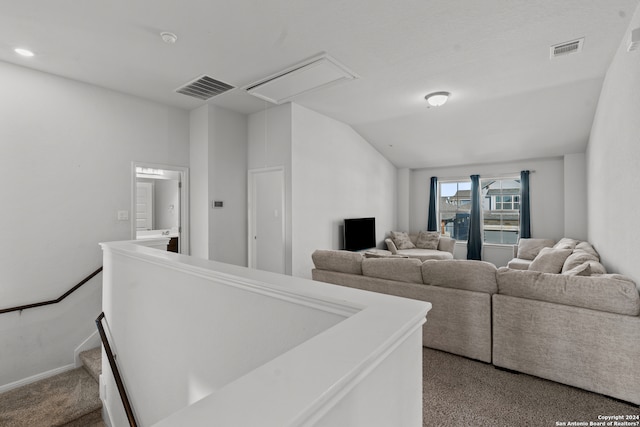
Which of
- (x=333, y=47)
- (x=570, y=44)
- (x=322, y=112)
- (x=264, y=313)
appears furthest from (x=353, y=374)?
(x=322, y=112)

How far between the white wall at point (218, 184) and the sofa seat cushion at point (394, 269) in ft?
8.08

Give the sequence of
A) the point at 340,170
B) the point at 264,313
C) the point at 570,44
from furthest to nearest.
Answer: the point at 340,170, the point at 570,44, the point at 264,313

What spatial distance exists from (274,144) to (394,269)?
109 inches

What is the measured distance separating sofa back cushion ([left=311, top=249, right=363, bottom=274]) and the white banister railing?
5.87ft

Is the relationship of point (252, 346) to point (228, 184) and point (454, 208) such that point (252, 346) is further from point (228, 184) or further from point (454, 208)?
point (454, 208)

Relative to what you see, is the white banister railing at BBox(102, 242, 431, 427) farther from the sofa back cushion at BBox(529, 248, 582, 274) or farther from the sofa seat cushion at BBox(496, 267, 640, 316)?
the sofa back cushion at BBox(529, 248, 582, 274)

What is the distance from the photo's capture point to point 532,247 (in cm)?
571

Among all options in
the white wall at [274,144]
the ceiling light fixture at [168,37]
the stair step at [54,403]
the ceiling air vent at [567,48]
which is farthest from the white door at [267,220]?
the ceiling air vent at [567,48]

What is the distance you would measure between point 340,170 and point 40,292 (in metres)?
4.46

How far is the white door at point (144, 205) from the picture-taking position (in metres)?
4.88

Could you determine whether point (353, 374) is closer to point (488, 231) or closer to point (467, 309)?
point (467, 309)

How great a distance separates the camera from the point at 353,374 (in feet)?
2.30

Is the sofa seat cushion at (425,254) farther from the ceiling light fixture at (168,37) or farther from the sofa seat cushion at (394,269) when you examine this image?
the ceiling light fixture at (168,37)

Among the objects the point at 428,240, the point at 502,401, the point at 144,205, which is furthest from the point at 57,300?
the point at 428,240
